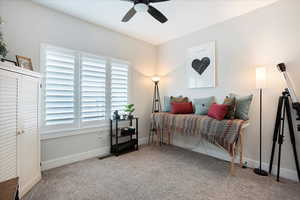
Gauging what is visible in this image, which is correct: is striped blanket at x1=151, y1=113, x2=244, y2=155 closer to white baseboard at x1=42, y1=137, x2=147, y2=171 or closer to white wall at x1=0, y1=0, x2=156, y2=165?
white wall at x1=0, y1=0, x2=156, y2=165

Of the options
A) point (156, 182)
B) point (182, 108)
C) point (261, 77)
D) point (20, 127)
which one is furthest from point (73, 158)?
point (261, 77)

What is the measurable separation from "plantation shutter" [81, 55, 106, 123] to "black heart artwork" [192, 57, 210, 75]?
6.72 feet

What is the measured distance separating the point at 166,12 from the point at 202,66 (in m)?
1.35

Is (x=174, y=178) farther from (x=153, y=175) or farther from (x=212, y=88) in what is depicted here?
(x=212, y=88)

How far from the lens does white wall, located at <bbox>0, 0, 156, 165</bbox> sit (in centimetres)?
221

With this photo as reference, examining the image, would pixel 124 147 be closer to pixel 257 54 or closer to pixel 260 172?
pixel 260 172

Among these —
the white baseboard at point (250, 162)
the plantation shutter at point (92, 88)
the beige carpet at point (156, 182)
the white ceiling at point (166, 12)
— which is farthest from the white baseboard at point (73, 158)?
the white ceiling at point (166, 12)

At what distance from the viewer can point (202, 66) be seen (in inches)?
127

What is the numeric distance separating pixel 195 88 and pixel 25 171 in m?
3.25

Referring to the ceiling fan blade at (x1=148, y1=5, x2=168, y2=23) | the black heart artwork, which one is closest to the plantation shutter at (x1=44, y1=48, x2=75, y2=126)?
the ceiling fan blade at (x1=148, y1=5, x2=168, y2=23)

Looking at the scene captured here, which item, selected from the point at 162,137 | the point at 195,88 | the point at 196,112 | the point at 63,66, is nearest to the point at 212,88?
the point at 195,88

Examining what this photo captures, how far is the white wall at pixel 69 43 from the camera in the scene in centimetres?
221

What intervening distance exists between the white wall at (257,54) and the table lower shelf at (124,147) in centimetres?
140

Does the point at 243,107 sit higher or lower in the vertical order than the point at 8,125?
higher
